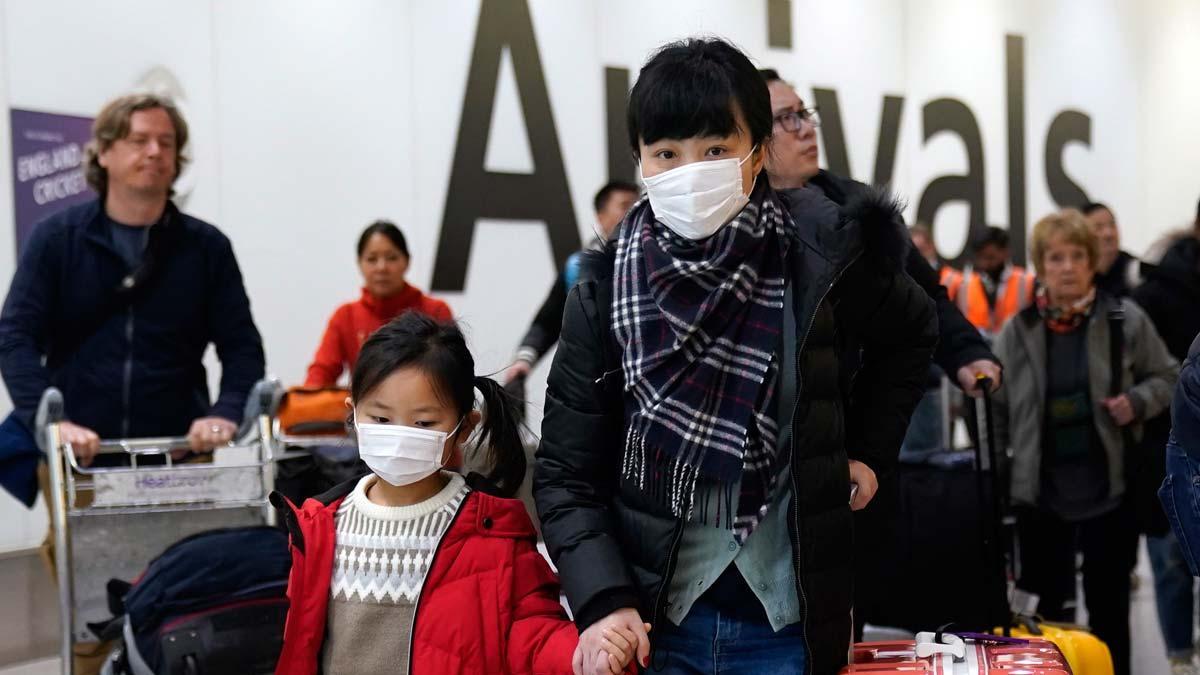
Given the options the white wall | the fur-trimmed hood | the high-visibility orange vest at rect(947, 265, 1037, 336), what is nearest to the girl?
the fur-trimmed hood

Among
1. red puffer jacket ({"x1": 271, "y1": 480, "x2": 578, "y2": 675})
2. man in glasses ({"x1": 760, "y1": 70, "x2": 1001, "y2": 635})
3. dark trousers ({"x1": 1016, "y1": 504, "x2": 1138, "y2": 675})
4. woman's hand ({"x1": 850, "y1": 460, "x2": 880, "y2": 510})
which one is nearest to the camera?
woman's hand ({"x1": 850, "y1": 460, "x2": 880, "y2": 510})

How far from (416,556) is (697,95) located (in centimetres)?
95

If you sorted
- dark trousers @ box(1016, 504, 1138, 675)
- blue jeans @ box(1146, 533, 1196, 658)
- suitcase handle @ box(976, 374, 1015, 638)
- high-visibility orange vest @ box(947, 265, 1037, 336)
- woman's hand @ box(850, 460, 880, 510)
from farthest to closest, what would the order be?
1. high-visibility orange vest @ box(947, 265, 1037, 336)
2. blue jeans @ box(1146, 533, 1196, 658)
3. dark trousers @ box(1016, 504, 1138, 675)
4. suitcase handle @ box(976, 374, 1015, 638)
5. woman's hand @ box(850, 460, 880, 510)

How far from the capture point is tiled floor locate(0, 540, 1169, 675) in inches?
192

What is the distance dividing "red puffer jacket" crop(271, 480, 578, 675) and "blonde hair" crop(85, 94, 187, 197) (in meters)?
1.88

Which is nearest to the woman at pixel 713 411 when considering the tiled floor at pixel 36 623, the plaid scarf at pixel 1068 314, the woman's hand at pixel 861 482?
the woman's hand at pixel 861 482

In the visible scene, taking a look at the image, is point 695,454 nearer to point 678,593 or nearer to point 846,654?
point 678,593

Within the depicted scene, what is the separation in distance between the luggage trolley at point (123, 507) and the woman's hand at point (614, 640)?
2004 mm

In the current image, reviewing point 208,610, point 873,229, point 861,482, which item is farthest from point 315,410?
point 873,229

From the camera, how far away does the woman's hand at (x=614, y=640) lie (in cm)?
176

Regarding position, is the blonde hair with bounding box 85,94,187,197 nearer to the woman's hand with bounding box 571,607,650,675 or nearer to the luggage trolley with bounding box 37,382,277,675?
the luggage trolley with bounding box 37,382,277,675

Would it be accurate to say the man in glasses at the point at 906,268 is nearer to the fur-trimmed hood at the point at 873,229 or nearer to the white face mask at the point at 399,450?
the fur-trimmed hood at the point at 873,229

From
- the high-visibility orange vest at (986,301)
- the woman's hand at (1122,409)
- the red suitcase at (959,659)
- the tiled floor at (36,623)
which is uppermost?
the high-visibility orange vest at (986,301)

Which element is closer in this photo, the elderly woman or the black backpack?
the black backpack
